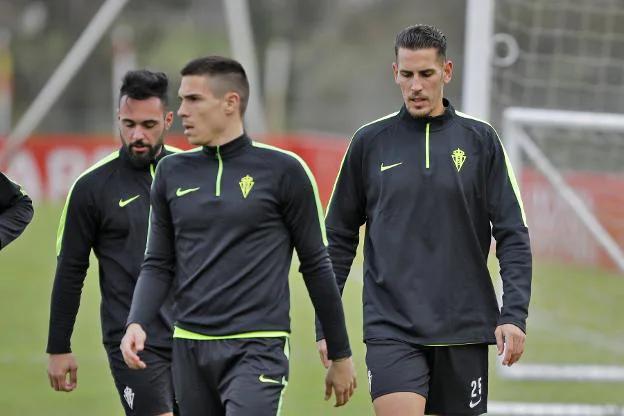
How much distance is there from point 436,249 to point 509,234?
0.34m

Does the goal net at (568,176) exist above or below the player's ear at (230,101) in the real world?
below

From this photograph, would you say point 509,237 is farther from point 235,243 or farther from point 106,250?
point 106,250

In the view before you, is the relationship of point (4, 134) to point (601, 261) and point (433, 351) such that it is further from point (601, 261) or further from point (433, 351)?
point (433, 351)

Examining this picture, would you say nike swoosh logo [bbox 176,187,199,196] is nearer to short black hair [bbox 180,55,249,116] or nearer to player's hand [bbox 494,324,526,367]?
short black hair [bbox 180,55,249,116]

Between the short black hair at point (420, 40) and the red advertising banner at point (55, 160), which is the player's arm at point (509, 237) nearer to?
the short black hair at point (420, 40)

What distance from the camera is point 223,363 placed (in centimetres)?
584

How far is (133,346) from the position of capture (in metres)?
5.80

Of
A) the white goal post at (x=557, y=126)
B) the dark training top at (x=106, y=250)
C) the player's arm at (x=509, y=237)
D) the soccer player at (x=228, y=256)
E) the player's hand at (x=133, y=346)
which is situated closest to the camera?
the player's hand at (x=133, y=346)

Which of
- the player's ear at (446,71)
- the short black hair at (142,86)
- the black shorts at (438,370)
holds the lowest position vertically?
the black shorts at (438,370)

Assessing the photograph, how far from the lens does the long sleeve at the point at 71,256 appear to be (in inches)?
279

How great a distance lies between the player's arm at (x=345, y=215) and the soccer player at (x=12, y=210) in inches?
57.1

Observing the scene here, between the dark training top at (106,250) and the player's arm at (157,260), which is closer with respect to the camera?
the player's arm at (157,260)

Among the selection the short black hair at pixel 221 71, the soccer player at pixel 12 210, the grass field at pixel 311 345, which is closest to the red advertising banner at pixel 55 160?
the grass field at pixel 311 345

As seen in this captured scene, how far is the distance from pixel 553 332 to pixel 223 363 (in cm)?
1013
